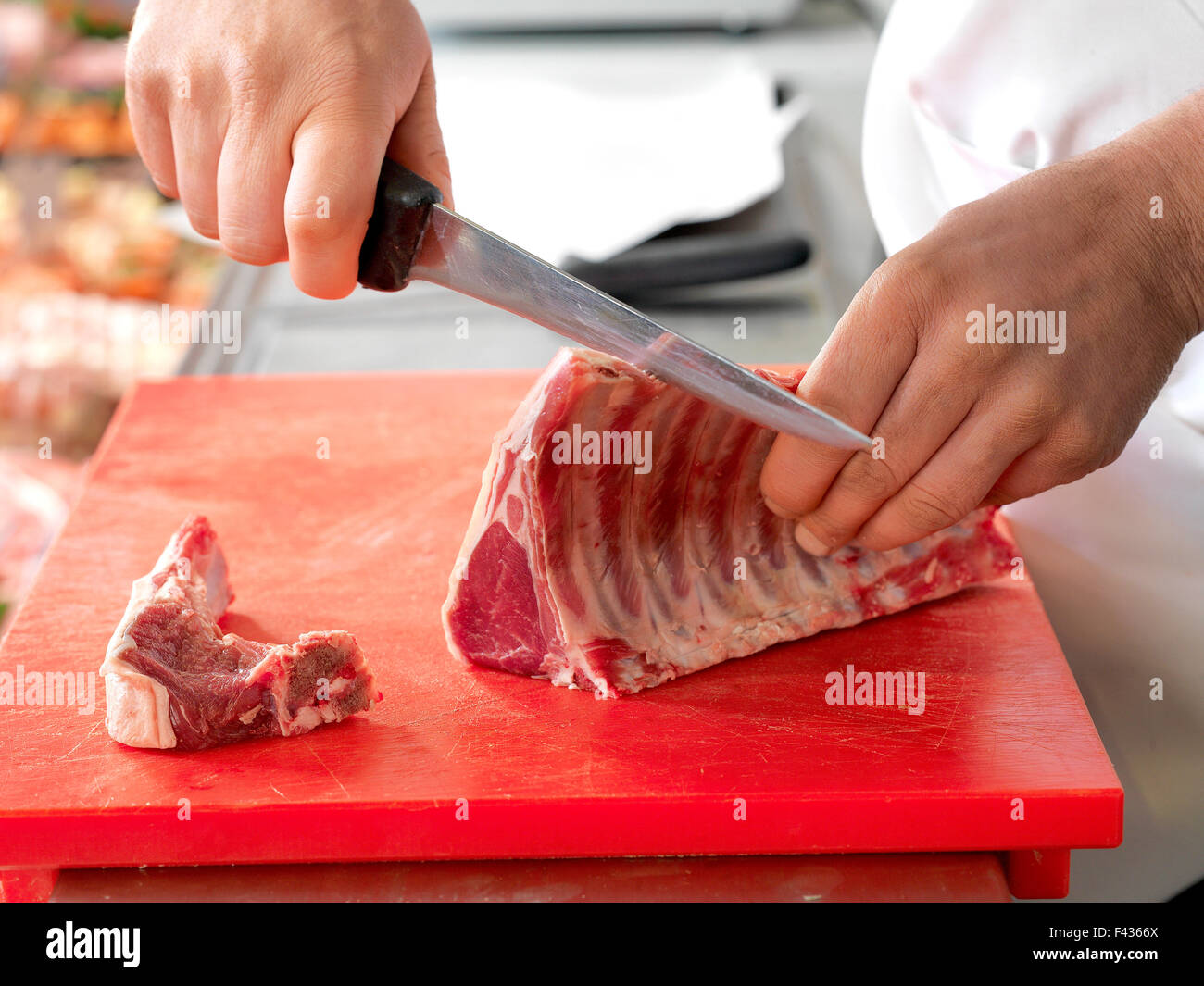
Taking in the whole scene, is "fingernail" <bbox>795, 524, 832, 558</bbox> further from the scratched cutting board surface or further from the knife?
the knife

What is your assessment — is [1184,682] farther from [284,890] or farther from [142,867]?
[142,867]

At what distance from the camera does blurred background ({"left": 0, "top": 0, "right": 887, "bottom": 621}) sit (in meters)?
3.67

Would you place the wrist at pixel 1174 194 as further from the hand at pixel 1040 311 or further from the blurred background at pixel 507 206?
the blurred background at pixel 507 206

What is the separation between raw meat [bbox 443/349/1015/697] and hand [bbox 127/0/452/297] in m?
0.47

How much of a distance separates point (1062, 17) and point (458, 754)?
6.76 ft

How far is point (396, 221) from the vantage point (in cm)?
205

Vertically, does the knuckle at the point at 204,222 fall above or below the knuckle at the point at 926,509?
above

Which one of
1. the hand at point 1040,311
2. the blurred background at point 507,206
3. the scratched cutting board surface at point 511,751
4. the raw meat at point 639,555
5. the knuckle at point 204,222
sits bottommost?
the scratched cutting board surface at point 511,751

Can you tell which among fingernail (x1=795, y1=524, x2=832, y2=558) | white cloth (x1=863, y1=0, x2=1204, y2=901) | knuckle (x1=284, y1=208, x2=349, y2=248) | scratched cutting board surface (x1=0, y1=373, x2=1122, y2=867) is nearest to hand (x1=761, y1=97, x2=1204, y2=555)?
fingernail (x1=795, y1=524, x2=832, y2=558)

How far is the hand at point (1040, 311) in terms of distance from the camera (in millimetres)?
2025

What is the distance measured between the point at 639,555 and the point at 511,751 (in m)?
0.52

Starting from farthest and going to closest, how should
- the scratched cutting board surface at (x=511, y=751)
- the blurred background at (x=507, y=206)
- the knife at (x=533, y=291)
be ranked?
1. the blurred background at (x=507, y=206)
2. the knife at (x=533, y=291)
3. the scratched cutting board surface at (x=511, y=751)

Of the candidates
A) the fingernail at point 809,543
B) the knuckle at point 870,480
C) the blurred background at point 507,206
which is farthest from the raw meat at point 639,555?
the blurred background at point 507,206

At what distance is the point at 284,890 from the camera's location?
195 cm
